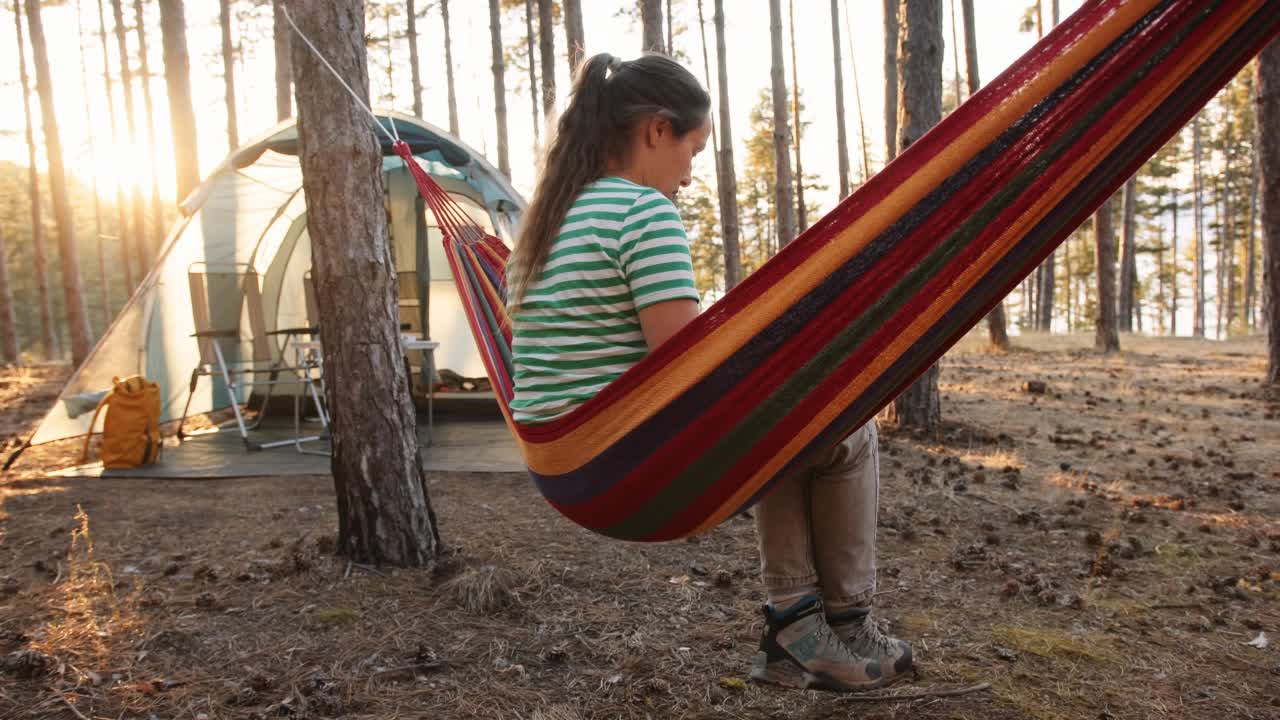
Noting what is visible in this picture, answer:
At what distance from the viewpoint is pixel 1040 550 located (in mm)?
2748

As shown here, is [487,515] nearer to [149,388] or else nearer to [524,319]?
[524,319]

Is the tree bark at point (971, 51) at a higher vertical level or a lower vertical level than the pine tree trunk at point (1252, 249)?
higher

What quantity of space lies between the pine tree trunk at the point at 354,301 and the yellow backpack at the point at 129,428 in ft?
8.10

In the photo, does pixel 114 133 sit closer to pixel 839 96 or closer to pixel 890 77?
pixel 839 96

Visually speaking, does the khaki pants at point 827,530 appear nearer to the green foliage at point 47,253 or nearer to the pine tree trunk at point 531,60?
the pine tree trunk at point 531,60

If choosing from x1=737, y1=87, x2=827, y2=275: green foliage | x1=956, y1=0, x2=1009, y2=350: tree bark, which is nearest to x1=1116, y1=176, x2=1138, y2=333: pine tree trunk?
x1=956, y1=0, x2=1009, y2=350: tree bark

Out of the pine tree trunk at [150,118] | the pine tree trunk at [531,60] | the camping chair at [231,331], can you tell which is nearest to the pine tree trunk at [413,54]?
the pine tree trunk at [531,60]

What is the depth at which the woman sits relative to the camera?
1319mm

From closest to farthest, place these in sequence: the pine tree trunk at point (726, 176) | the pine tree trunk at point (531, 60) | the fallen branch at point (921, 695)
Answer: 1. the fallen branch at point (921, 695)
2. the pine tree trunk at point (726, 176)
3. the pine tree trunk at point (531, 60)

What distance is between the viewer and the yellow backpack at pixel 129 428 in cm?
432

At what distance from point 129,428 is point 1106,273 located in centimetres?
928

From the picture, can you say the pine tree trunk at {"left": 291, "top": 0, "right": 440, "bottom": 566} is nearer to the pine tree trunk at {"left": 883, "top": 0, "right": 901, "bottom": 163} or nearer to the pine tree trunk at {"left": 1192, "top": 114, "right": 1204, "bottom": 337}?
the pine tree trunk at {"left": 883, "top": 0, "right": 901, "bottom": 163}

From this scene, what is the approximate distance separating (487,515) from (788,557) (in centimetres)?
198

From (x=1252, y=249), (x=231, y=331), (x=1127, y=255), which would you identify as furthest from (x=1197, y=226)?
(x=231, y=331)
